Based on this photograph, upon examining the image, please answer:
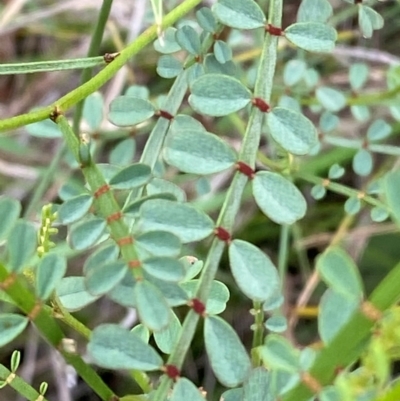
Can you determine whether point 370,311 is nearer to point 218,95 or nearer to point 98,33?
point 218,95

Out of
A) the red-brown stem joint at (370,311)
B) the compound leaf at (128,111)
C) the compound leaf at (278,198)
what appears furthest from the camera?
the compound leaf at (128,111)

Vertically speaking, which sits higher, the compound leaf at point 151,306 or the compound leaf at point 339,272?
the compound leaf at point 339,272

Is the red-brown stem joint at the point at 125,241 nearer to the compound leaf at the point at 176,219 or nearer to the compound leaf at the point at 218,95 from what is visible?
the compound leaf at the point at 176,219

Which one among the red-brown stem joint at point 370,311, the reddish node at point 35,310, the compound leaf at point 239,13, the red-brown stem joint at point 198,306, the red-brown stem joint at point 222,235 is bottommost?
the reddish node at point 35,310

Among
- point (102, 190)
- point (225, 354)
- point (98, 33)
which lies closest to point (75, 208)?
point (102, 190)

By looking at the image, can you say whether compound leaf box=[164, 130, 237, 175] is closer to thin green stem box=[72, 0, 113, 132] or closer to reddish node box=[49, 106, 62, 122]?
reddish node box=[49, 106, 62, 122]

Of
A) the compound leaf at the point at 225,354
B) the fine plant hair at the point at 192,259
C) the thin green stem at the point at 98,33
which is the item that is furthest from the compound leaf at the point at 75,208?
the thin green stem at the point at 98,33
